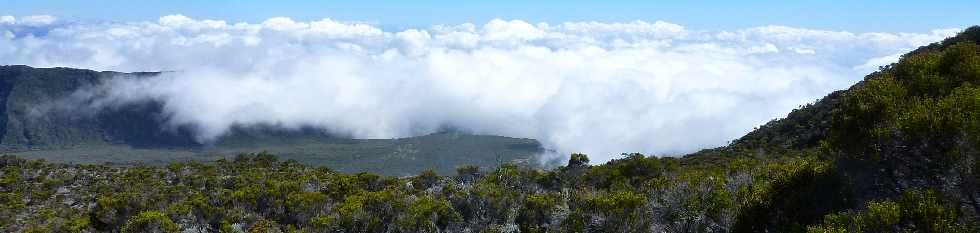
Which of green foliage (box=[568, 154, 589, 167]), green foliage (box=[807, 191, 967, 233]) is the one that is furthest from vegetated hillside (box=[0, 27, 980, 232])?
green foliage (box=[568, 154, 589, 167])

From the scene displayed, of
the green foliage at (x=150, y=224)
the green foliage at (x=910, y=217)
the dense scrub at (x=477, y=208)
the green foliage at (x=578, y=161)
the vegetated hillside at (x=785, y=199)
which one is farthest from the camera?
the green foliage at (x=578, y=161)

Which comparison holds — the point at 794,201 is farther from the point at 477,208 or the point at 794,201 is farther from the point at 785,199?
the point at 477,208

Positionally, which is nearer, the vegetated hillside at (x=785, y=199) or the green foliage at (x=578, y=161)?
the vegetated hillside at (x=785, y=199)

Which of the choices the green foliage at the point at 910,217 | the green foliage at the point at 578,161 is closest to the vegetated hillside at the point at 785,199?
the green foliage at the point at 910,217

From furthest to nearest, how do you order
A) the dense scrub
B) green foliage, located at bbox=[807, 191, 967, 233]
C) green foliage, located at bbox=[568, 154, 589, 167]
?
green foliage, located at bbox=[568, 154, 589, 167], the dense scrub, green foliage, located at bbox=[807, 191, 967, 233]

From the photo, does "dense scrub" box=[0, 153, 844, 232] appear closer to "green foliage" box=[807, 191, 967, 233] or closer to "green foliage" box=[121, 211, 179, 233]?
"green foliage" box=[121, 211, 179, 233]

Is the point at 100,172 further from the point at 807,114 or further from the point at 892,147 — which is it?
the point at 807,114

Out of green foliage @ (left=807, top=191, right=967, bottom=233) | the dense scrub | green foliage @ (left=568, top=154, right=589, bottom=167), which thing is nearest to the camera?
green foliage @ (left=807, top=191, right=967, bottom=233)

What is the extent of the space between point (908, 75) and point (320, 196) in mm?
14999

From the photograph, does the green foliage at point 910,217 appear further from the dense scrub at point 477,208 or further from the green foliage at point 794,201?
the dense scrub at point 477,208

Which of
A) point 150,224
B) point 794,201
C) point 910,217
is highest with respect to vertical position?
point 910,217

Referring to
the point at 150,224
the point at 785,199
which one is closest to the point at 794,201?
the point at 785,199

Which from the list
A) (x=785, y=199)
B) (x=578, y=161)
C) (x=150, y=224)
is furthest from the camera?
(x=578, y=161)

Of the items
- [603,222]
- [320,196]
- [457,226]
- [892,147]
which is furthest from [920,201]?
[320,196]
